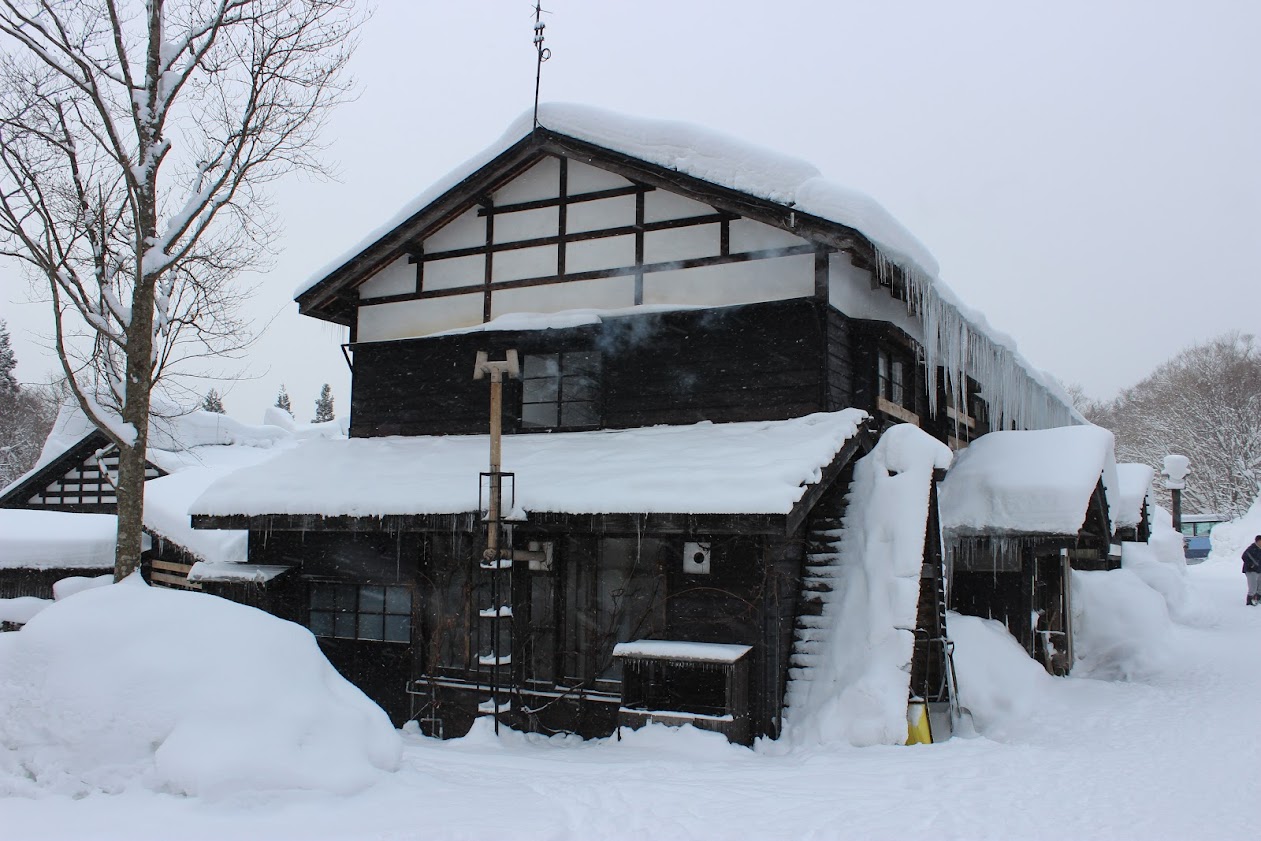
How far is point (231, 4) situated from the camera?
11859 millimetres

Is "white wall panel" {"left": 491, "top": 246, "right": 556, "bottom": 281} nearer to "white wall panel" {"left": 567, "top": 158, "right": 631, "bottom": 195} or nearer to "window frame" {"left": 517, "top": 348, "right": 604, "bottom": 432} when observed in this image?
"white wall panel" {"left": 567, "top": 158, "right": 631, "bottom": 195}

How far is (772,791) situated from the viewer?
6.47 m

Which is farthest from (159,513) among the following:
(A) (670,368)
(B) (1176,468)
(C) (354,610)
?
(B) (1176,468)

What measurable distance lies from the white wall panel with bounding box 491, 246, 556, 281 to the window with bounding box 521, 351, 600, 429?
3.41ft

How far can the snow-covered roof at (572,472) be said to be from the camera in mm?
8438

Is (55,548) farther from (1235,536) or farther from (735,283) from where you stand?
(1235,536)

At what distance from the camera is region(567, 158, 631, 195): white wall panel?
37.3ft

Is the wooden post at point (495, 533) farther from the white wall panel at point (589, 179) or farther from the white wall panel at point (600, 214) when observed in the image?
the white wall panel at point (589, 179)

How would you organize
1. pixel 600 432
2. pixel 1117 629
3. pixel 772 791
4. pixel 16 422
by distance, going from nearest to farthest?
pixel 772 791
pixel 600 432
pixel 1117 629
pixel 16 422

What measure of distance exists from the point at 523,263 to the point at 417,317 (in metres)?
1.72

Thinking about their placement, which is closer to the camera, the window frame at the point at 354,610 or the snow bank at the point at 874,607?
the snow bank at the point at 874,607

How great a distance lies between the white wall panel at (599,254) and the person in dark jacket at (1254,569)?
16010 millimetres

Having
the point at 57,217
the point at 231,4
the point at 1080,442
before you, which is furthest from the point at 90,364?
the point at 1080,442

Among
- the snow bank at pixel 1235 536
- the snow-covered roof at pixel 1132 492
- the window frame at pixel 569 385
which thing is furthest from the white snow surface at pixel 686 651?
the snow bank at pixel 1235 536
